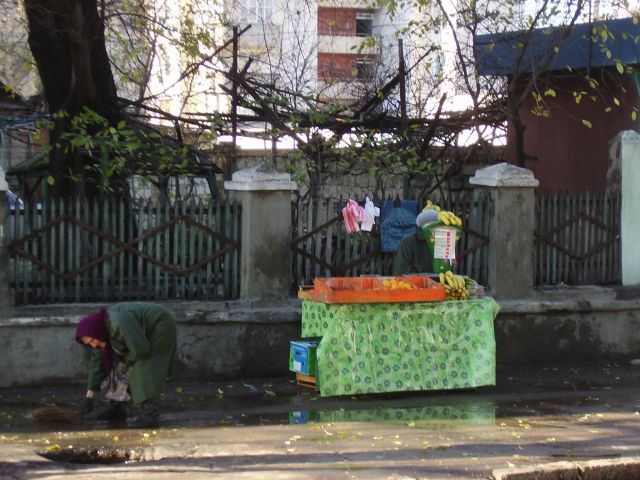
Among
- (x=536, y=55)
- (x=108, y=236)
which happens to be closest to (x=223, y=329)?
(x=108, y=236)

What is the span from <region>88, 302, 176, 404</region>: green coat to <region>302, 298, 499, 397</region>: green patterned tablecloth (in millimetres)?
1524

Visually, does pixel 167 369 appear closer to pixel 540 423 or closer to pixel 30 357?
pixel 30 357

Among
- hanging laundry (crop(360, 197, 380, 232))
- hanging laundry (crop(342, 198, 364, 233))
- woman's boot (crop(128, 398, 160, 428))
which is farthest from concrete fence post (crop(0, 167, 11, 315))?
hanging laundry (crop(360, 197, 380, 232))

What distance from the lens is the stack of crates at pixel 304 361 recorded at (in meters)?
9.59

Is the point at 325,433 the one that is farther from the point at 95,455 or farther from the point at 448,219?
the point at 448,219

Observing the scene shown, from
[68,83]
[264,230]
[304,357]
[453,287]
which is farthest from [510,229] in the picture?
[68,83]

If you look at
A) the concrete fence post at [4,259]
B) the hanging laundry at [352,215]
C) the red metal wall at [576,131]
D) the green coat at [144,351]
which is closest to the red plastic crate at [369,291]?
the hanging laundry at [352,215]

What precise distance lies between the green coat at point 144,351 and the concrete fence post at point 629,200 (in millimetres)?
5677

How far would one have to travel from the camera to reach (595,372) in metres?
11.1

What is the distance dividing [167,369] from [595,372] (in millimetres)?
4871

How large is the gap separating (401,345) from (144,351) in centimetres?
250

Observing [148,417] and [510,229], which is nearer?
[148,417]

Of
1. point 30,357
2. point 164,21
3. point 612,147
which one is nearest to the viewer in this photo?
point 30,357

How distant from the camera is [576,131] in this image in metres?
14.0
